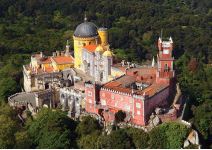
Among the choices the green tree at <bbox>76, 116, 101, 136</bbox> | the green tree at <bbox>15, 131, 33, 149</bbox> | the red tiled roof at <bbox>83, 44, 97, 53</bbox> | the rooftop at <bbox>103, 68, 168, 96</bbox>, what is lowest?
the green tree at <bbox>15, 131, 33, 149</bbox>

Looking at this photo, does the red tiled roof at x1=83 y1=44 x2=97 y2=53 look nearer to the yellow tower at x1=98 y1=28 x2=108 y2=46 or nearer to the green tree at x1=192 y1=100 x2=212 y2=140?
the yellow tower at x1=98 y1=28 x2=108 y2=46

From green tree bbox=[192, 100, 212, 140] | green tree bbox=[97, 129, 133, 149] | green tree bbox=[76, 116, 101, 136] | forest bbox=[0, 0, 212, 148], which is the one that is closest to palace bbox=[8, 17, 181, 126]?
green tree bbox=[76, 116, 101, 136]

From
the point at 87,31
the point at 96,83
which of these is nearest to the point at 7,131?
the point at 96,83

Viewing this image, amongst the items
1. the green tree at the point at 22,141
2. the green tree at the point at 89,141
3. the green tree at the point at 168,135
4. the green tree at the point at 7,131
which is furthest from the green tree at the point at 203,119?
the green tree at the point at 7,131

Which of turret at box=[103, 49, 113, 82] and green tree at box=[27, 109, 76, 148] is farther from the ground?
turret at box=[103, 49, 113, 82]

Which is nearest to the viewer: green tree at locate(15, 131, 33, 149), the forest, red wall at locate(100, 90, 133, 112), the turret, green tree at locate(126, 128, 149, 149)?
green tree at locate(126, 128, 149, 149)

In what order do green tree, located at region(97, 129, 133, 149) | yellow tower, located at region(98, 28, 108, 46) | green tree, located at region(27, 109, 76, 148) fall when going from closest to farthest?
green tree, located at region(97, 129, 133, 149)
green tree, located at region(27, 109, 76, 148)
yellow tower, located at region(98, 28, 108, 46)

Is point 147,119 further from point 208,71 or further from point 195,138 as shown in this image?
point 208,71

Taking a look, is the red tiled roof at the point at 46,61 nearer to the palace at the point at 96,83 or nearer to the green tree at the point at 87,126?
the palace at the point at 96,83
